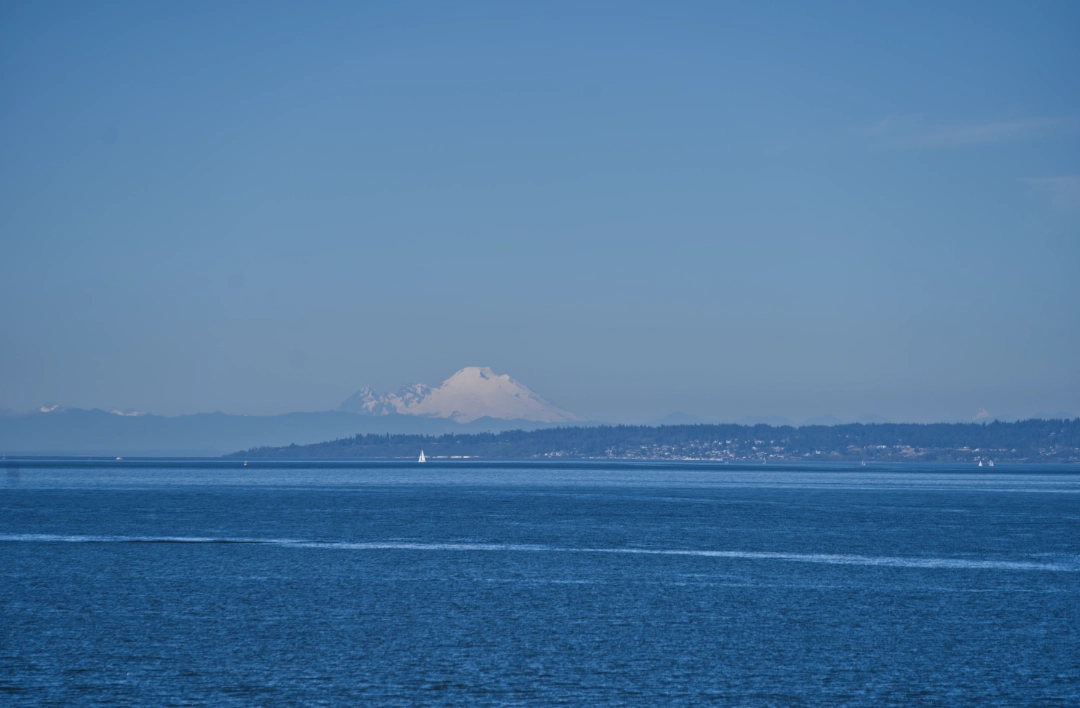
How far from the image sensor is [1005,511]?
115938mm

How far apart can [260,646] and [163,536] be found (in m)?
44.2

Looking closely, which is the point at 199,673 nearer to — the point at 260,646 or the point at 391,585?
the point at 260,646

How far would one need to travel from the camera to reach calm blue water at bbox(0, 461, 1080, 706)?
29234 millimetres

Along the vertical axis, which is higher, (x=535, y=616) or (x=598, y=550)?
(x=535, y=616)

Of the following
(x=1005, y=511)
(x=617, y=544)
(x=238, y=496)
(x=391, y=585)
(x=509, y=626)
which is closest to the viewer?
(x=509, y=626)

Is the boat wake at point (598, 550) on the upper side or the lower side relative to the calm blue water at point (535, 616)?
lower

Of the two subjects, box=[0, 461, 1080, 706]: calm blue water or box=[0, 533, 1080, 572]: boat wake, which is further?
box=[0, 533, 1080, 572]: boat wake

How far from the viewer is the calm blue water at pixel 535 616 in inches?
1151

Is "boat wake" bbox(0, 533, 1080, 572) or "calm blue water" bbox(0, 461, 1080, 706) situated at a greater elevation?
"calm blue water" bbox(0, 461, 1080, 706)

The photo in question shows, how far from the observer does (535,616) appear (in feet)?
134

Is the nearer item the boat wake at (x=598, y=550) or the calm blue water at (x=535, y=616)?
the calm blue water at (x=535, y=616)

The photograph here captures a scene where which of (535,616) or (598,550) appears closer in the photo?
(535,616)


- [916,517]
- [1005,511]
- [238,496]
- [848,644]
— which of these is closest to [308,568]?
[848,644]

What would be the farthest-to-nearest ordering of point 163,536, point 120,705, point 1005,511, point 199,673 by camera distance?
1. point 1005,511
2. point 163,536
3. point 199,673
4. point 120,705
